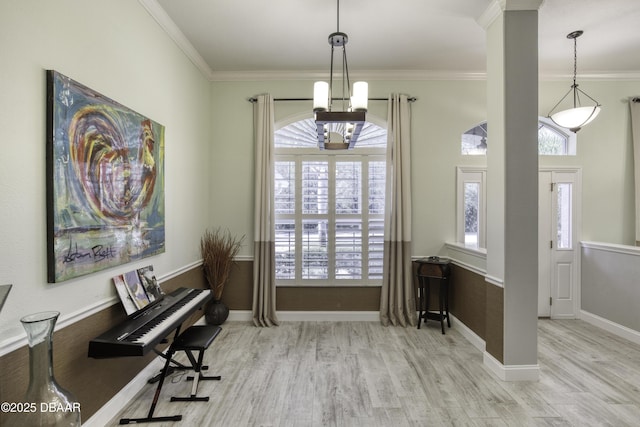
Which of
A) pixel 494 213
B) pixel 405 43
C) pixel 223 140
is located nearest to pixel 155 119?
pixel 223 140

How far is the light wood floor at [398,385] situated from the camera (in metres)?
2.30

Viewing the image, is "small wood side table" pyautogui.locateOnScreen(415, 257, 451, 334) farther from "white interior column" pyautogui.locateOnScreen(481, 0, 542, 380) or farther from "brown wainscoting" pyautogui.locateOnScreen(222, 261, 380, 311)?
"white interior column" pyautogui.locateOnScreen(481, 0, 542, 380)

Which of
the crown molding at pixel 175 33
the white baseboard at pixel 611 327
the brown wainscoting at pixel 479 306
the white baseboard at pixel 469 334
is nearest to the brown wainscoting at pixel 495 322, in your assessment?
the brown wainscoting at pixel 479 306

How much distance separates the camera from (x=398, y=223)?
418 centimetres

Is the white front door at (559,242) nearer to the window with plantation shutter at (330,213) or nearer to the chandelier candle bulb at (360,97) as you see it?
the window with plantation shutter at (330,213)

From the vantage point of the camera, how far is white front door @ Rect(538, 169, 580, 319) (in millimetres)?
4336

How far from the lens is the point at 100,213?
2.12m

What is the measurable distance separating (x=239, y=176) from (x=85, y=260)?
252 cm

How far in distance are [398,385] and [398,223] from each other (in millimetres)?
1991

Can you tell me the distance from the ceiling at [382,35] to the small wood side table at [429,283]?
2.45 meters

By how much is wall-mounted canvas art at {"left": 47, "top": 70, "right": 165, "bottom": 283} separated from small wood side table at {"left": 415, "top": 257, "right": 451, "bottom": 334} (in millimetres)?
3007

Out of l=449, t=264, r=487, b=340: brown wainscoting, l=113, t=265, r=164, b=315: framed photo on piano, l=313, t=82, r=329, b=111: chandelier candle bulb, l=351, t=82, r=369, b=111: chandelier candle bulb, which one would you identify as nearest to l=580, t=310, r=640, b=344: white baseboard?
l=449, t=264, r=487, b=340: brown wainscoting
